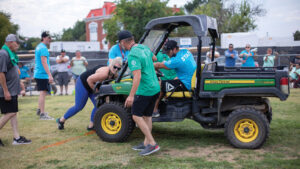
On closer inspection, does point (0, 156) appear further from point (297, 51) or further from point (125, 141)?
point (297, 51)

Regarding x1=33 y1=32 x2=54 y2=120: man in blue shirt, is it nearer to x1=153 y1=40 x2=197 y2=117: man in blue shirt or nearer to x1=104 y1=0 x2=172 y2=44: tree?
x1=153 y1=40 x2=197 y2=117: man in blue shirt

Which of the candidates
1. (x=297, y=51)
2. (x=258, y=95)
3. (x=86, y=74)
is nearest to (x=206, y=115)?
(x=258, y=95)

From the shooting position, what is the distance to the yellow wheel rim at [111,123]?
5.47 m

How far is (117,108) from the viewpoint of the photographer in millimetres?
5402

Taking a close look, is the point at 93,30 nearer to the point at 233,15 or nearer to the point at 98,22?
the point at 98,22

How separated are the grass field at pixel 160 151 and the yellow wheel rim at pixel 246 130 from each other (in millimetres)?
226

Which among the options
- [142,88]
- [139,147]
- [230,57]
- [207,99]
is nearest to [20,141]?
[139,147]

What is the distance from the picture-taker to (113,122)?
5.46m

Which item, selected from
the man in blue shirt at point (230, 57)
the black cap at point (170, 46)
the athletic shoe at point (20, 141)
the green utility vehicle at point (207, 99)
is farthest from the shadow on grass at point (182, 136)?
the man in blue shirt at point (230, 57)

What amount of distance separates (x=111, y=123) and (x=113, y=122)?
1.7 inches

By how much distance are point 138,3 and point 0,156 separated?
149 feet

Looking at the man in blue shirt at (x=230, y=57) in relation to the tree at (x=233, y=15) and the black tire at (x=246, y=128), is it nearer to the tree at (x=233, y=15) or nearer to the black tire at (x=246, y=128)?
the black tire at (x=246, y=128)

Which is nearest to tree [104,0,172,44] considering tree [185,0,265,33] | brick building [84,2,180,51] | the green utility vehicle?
tree [185,0,265,33]

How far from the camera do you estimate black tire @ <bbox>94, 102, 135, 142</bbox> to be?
5.36 metres
